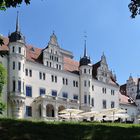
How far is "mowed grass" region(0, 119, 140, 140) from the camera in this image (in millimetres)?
25438

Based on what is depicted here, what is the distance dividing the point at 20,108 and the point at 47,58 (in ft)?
35.0

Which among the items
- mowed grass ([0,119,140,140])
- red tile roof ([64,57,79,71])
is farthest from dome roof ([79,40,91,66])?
mowed grass ([0,119,140,140])

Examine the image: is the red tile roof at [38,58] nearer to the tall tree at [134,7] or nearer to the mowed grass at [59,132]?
the mowed grass at [59,132]

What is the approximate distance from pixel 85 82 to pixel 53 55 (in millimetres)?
7811

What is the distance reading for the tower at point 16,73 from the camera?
213 ft

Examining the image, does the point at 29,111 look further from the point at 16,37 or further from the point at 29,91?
the point at 16,37

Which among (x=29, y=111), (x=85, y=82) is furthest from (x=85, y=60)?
(x=29, y=111)

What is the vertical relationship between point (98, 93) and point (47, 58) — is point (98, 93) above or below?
below

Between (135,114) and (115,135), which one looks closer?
(115,135)

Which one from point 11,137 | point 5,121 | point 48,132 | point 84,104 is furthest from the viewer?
point 84,104

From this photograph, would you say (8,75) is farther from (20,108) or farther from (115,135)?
(115,135)

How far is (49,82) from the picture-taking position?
71438 mm

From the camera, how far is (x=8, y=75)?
65.9 metres

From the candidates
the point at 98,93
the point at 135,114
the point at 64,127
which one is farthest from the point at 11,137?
the point at 135,114
